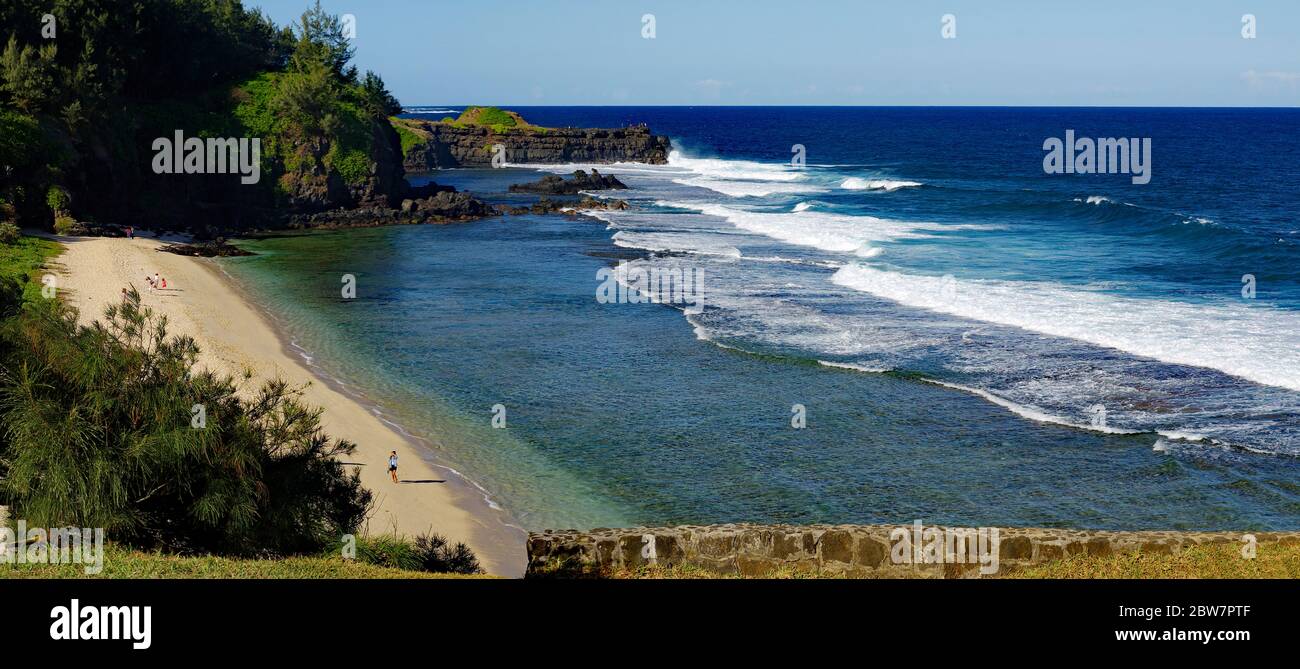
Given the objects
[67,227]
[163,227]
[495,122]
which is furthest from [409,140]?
[67,227]

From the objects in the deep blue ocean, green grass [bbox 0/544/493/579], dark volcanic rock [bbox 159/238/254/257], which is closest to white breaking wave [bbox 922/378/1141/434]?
the deep blue ocean


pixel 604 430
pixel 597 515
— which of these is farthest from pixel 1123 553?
pixel 604 430

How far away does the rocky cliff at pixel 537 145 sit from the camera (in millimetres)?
123125

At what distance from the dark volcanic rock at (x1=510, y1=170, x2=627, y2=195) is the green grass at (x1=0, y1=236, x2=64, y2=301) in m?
46.9

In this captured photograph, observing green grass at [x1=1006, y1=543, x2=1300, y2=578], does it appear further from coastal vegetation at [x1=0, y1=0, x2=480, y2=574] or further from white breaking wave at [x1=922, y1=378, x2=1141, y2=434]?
white breaking wave at [x1=922, y1=378, x2=1141, y2=434]

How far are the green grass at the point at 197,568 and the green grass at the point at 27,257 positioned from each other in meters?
24.1

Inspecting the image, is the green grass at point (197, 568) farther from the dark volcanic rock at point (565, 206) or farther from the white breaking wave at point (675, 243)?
the dark volcanic rock at point (565, 206)

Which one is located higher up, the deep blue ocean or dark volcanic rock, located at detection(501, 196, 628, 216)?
dark volcanic rock, located at detection(501, 196, 628, 216)

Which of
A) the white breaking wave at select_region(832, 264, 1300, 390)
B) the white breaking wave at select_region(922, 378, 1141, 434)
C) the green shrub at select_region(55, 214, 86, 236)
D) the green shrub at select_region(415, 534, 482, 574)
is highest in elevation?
the green shrub at select_region(55, 214, 86, 236)

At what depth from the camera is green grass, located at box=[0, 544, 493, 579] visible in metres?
11.5

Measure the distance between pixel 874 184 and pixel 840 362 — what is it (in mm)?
63232

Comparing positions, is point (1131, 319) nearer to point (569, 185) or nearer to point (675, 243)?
point (675, 243)

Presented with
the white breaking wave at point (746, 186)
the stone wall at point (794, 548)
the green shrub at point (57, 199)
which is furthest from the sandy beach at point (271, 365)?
the white breaking wave at point (746, 186)
